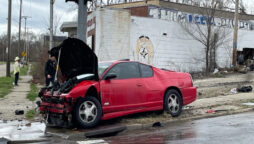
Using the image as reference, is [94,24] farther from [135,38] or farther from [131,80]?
[131,80]

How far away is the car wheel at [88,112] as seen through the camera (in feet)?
27.3

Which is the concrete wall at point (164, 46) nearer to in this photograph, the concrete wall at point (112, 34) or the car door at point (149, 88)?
the concrete wall at point (112, 34)

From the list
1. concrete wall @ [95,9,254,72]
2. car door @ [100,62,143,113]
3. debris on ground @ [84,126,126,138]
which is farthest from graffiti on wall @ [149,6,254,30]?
debris on ground @ [84,126,126,138]

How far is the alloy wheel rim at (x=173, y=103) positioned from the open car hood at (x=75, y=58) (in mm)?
2440

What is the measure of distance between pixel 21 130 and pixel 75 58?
221cm

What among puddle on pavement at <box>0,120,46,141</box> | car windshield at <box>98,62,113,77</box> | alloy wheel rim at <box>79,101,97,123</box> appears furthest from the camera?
car windshield at <box>98,62,113,77</box>

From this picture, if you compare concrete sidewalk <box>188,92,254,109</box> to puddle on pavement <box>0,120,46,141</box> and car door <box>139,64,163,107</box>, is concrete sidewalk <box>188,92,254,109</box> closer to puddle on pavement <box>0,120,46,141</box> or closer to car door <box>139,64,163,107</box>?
car door <box>139,64,163,107</box>

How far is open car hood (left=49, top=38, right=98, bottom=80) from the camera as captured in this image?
8.71m

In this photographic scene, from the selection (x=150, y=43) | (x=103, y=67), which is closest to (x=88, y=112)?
(x=103, y=67)

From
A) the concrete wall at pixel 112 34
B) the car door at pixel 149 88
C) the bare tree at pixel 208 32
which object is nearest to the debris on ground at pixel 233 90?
the car door at pixel 149 88

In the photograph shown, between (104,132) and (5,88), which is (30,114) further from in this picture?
(5,88)

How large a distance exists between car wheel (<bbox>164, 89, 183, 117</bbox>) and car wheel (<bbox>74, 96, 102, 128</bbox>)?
2.22m

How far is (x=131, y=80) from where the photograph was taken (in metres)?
9.33

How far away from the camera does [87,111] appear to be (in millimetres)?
8438
